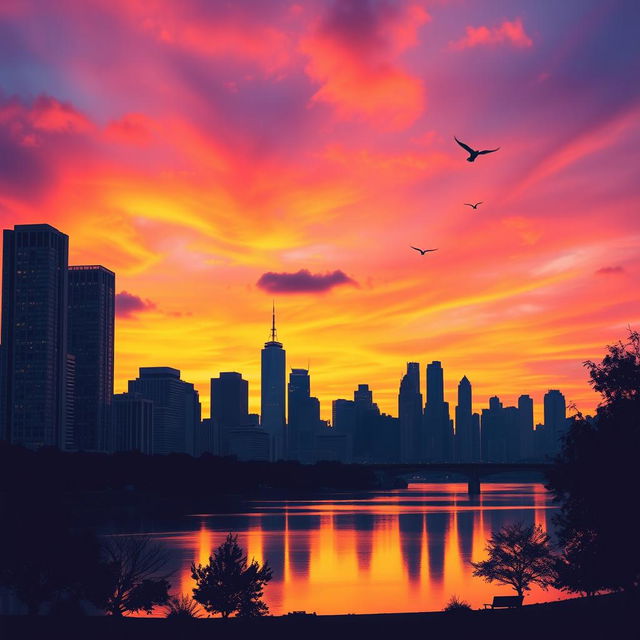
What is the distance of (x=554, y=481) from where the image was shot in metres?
52.6

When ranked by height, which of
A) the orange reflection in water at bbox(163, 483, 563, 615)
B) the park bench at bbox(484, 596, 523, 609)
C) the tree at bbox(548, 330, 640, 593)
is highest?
the tree at bbox(548, 330, 640, 593)

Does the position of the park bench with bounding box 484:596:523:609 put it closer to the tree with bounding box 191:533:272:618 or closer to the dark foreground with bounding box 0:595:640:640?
the dark foreground with bounding box 0:595:640:640

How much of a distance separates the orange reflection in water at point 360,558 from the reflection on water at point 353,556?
0.31 feet

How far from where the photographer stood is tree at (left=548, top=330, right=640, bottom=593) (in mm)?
48531

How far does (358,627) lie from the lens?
47.3m

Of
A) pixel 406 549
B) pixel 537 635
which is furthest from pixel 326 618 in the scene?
pixel 406 549

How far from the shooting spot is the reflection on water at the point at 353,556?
86250 mm

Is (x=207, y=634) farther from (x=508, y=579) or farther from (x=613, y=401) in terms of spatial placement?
(x=508, y=579)

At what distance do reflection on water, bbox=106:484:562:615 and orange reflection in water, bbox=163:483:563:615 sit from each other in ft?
0.31

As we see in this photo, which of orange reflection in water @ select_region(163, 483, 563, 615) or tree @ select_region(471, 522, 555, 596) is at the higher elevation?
tree @ select_region(471, 522, 555, 596)

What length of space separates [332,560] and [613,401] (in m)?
73.9

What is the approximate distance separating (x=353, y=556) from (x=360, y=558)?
80.2 inches

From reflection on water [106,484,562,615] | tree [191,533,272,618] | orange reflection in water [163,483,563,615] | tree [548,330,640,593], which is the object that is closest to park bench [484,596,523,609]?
tree [548,330,640,593]

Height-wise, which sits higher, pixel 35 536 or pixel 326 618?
pixel 35 536
